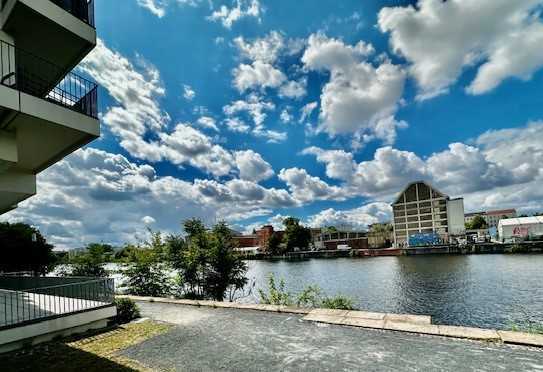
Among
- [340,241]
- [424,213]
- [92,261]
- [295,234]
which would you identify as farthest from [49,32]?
A: [424,213]

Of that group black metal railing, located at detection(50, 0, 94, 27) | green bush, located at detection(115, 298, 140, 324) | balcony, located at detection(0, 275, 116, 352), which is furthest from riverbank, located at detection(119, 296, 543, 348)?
black metal railing, located at detection(50, 0, 94, 27)

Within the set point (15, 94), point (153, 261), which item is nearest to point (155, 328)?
point (15, 94)

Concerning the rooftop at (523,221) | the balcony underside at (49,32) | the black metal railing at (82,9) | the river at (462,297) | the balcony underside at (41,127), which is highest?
the black metal railing at (82,9)

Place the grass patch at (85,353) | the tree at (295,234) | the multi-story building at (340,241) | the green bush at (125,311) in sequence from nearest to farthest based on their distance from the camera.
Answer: the grass patch at (85,353), the green bush at (125,311), the tree at (295,234), the multi-story building at (340,241)

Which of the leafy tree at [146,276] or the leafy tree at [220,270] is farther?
the leafy tree at [220,270]

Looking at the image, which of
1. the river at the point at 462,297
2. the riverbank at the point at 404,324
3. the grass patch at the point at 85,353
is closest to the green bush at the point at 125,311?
the grass patch at the point at 85,353

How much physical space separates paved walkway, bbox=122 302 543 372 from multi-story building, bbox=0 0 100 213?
5.73m

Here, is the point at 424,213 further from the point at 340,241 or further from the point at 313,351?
the point at 313,351

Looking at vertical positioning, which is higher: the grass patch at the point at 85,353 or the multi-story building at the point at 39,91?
the multi-story building at the point at 39,91

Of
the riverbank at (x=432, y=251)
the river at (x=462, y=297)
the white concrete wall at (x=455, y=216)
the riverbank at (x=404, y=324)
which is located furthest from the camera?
the white concrete wall at (x=455, y=216)

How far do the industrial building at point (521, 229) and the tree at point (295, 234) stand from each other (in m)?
58.8

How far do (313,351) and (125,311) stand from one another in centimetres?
623

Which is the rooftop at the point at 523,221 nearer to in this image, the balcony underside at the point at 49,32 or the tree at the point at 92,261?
the tree at the point at 92,261

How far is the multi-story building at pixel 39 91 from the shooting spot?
7.00 metres
